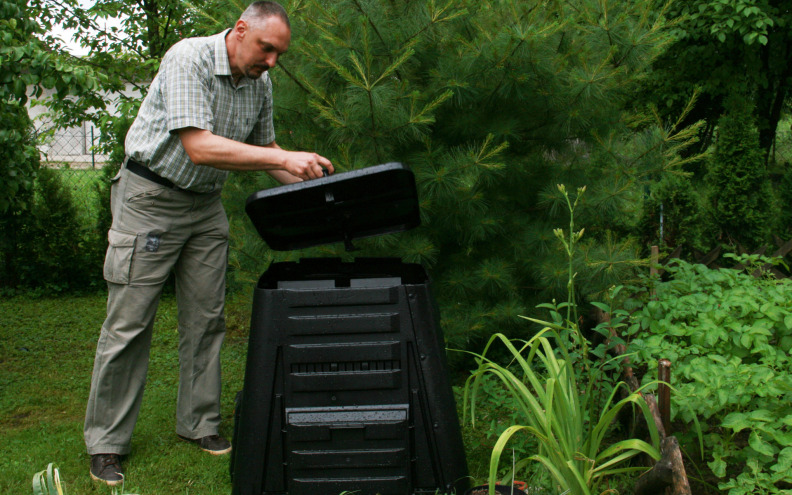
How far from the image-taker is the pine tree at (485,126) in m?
3.04

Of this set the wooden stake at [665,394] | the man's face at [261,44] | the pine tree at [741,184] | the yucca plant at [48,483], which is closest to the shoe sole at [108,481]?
the yucca plant at [48,483]

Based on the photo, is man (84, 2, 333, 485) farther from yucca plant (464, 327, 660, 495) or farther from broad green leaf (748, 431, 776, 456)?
broad green leaf (748, 431, 776, 456)

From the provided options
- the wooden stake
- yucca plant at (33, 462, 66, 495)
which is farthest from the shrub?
yucca plant at (33, 462, 66, 495)

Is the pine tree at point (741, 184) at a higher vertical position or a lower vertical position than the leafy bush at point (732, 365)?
higher

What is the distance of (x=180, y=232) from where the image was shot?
8.86 feet

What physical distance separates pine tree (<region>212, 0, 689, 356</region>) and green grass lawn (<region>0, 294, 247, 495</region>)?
96 cm

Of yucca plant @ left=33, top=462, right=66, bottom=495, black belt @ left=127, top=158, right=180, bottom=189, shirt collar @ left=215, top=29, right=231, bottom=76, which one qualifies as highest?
shirt collar @ left=215, top=29, right=231, bottom=76

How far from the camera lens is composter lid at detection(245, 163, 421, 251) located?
204 centimetres

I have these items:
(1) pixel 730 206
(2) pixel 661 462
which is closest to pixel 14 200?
(2) pixel 661 462

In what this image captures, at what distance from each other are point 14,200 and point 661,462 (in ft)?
18.3

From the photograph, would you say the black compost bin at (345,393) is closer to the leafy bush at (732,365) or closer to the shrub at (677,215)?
the leafy bush at (732,365)

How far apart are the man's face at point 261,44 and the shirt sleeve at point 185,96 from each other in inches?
6.6

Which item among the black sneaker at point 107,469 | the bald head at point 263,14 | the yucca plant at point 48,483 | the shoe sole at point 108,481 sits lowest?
the shoe sole at point 108,481

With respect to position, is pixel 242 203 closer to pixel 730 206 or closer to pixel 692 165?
pixel 730 206
